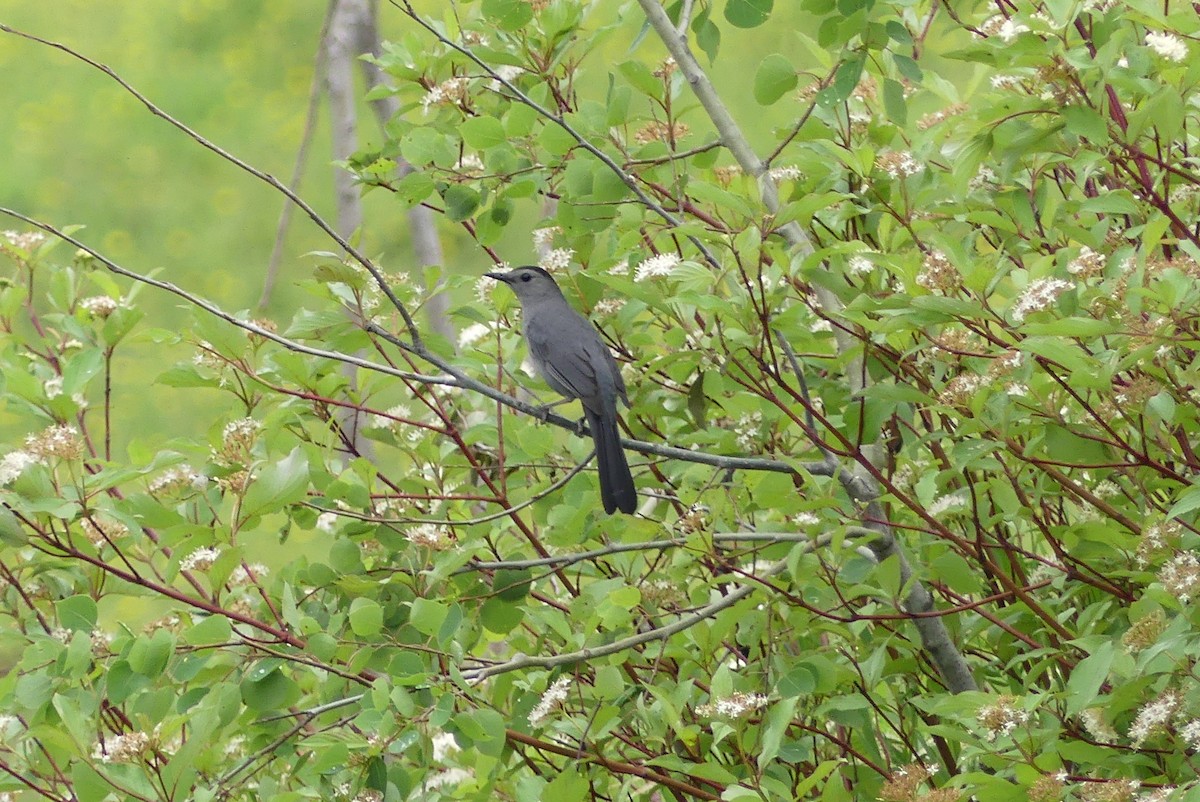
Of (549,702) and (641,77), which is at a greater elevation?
(641,77)

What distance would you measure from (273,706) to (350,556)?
1.17 feet

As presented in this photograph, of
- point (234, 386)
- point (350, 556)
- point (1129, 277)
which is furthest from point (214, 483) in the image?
point (1129, 277)

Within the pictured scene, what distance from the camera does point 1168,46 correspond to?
7.30ft

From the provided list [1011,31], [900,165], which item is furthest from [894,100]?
[1011,31]

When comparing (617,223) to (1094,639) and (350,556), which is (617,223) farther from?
(1094,639)

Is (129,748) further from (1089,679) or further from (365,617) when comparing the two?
Result: (1089,679)

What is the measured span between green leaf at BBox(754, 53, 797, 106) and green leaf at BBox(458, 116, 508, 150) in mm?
562

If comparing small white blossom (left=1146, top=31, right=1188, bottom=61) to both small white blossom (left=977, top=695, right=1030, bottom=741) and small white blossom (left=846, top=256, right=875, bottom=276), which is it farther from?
small white blossom (left=977, top=695, right=1030, bottom=741)

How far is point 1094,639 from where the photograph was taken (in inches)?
86.8

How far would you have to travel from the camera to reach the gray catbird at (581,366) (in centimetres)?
314

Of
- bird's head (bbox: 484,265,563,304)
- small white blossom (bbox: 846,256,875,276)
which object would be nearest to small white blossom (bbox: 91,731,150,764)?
small white blossom (bbox: 846,256,875,276)

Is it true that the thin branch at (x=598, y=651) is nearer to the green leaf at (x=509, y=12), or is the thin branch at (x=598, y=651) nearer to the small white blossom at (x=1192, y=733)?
the small white blossom at (x=1192, y=733)

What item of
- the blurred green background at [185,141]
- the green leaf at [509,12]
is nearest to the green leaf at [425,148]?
the green leaf at [509,12]

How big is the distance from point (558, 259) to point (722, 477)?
636 mm
